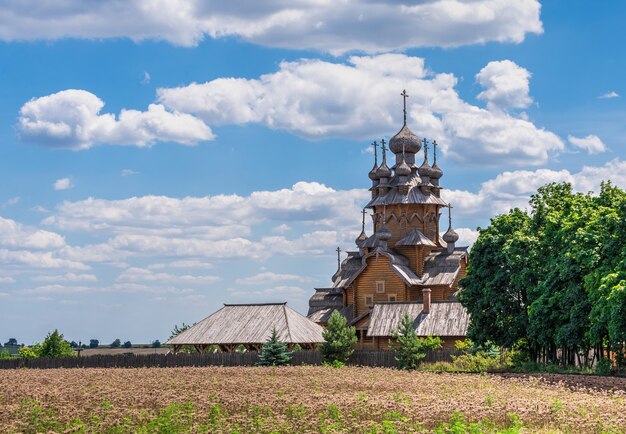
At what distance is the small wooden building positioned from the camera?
5953 centimetres

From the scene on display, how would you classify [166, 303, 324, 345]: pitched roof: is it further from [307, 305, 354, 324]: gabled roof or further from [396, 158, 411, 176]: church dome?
[396, 158, 411, 176]: church dome

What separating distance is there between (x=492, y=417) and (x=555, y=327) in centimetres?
2532

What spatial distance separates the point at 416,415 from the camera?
19516 millimetres

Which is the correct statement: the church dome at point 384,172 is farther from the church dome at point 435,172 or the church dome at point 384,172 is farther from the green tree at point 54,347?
the green tree at point 54,347

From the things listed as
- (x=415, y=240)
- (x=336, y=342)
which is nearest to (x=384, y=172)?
(x=415, y=240)

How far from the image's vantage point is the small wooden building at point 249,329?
195ft

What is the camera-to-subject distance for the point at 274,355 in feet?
172

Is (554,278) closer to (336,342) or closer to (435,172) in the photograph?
(336,342)

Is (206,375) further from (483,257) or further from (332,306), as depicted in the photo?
(332,306)

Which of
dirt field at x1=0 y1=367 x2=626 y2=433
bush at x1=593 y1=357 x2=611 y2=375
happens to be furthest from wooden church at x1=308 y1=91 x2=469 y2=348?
dirt field at x1=0 y1=367 x2=626 y2=433

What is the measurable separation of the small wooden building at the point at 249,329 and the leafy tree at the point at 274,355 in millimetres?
4744

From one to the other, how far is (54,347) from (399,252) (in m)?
30.8

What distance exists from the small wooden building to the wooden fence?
319cm

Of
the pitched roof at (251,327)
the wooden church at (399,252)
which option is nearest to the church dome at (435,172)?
the wooden church at (399,252)
